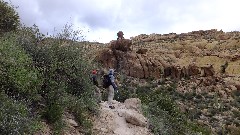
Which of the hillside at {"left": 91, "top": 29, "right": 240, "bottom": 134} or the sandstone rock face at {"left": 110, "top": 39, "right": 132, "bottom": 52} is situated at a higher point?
the sandstone rock face at {"left": 110, "top": 39, "right": 132, "bottom": 52}

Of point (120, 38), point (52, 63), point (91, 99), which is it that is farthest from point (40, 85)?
point (120, 38)

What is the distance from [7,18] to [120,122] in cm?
734

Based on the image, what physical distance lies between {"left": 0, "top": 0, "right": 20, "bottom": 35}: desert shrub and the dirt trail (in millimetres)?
5570

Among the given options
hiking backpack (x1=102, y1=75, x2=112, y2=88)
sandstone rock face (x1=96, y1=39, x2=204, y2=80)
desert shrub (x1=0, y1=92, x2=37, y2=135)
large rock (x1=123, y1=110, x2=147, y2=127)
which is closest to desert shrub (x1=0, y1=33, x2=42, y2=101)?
desert shrub (x1=0, y1=92, x2=37, y2=135)

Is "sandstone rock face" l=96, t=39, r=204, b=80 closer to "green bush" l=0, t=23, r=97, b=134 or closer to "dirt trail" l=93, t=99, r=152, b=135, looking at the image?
"dirt trail" l=93, t=99, r=152, b=135

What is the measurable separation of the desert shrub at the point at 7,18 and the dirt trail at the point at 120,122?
18.3 feet

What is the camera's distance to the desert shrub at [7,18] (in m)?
17.6

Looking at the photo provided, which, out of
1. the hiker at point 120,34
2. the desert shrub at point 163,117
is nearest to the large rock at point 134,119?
the desert shrub at point 163,117

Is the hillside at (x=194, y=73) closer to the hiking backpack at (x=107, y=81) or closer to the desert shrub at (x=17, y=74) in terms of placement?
the hiking backpack at (x=107, y=81)

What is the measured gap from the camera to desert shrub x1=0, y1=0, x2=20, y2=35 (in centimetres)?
1761

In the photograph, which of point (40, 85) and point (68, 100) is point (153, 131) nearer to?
point (68, 100)

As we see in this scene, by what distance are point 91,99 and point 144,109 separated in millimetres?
2745

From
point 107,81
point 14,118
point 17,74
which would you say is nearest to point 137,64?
point 107,81

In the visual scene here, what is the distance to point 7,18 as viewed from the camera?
18.0m
